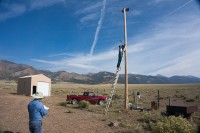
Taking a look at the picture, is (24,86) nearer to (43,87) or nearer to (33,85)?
(33,85)

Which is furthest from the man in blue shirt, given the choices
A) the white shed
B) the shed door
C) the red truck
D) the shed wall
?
the shed door

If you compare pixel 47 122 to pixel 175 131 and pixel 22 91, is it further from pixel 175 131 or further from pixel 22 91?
pixel 22 91

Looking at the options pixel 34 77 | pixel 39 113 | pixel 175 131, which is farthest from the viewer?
pixel 34 77

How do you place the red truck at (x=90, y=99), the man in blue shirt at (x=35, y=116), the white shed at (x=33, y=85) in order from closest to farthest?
the man in blue shirt at (x=35, y=116) → the red truck at (x=90, y=99) → the white shed at (x=33, y=85)

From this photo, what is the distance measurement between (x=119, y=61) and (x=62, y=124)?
693 cm

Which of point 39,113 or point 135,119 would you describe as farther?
point 135,119

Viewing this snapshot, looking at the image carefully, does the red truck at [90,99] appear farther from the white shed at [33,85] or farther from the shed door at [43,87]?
the shed door at [43,87]

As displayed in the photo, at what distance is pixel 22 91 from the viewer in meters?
35.6

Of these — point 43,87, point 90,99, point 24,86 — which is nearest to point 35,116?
point 90,99

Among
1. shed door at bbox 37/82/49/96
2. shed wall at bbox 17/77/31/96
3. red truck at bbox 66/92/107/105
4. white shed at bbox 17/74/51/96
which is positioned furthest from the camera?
shed door at bbox 37/82/49/96

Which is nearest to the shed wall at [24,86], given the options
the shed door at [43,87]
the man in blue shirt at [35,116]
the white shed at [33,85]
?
→ the white shed at [33,85]

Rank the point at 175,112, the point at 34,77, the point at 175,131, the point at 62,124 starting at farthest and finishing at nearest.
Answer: the point at 34,77 < the point at 175,112 < the point at 62,124 < the point at 175,131

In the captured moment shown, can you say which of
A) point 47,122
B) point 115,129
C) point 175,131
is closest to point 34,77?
point 47,122

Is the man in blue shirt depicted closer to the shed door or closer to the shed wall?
the shed wall
